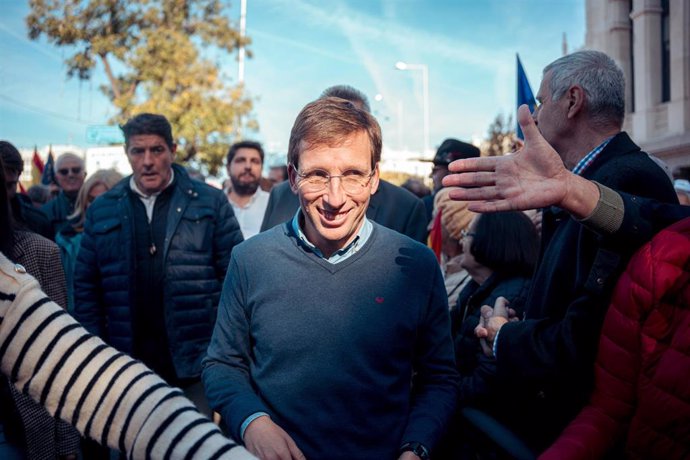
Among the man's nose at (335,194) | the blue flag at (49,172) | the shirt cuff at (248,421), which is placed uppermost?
the blue flag at (49,172)

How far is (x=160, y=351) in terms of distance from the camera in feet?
13.4

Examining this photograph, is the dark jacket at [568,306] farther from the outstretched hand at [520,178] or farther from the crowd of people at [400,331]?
the outstretched hand at [520,178]

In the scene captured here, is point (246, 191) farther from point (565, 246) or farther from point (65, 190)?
point (565, 246)

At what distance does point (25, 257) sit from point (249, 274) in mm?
1395

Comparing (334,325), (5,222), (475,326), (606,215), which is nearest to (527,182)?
(606,215)

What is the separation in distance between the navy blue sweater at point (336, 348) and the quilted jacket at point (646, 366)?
52 cm

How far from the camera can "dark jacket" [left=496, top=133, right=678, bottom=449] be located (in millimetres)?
2061

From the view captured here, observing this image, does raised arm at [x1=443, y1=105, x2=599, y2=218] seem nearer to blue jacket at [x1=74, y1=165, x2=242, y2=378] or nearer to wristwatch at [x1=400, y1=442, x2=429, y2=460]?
wristwatch at [x1=400, y1=442, x2=429, y2=460]

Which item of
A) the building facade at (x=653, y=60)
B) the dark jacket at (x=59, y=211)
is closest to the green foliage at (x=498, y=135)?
the building facade at (x=653, y=60)

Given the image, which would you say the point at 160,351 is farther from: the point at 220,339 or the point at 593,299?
the point at 593,299

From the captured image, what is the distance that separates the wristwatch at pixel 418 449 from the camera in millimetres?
2055

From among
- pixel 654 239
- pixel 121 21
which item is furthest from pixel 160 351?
pixel 121 21

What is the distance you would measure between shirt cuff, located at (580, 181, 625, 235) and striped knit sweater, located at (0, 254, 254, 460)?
4.06ft

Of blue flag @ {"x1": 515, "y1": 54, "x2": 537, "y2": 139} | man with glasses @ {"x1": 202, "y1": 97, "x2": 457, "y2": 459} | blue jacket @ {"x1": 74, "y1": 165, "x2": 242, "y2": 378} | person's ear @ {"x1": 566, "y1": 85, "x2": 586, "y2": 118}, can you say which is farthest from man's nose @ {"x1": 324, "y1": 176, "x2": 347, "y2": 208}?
blue flag @ {"x1": 515, "y1": 54, "x2": 537, "y2": 139}
